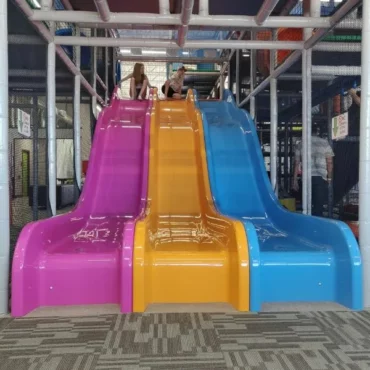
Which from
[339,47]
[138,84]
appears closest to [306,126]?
[339,47]

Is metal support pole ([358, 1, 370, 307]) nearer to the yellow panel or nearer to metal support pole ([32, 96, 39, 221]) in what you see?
the yellow panel

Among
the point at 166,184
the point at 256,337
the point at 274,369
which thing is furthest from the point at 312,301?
the point at 166,184

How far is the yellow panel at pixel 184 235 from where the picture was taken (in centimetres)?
241

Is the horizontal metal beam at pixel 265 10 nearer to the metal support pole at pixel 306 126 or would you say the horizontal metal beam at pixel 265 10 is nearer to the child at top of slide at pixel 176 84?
the metal support pole at pixel 306 126

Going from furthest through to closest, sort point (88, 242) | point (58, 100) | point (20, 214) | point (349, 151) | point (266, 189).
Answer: point (58, 100), point (20, 214), point (266, 189), point (349, 151), point (88, 242)

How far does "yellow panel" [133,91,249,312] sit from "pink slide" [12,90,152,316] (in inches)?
5.6

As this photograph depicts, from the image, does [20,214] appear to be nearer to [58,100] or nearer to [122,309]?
[58,100]

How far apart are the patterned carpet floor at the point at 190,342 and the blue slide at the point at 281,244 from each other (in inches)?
7.5

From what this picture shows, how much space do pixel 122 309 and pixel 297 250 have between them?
1259 millimetres

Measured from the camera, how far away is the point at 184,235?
3.30 metres

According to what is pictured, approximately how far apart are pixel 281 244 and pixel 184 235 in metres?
0.82

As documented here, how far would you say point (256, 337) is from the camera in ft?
6.47

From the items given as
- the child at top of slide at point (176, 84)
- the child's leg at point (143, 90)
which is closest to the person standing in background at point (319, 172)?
the child's leg at point (143, 90)

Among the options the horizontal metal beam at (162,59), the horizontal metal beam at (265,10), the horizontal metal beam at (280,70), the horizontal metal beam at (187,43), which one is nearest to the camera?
the horizontal metal beam at (265,10)
